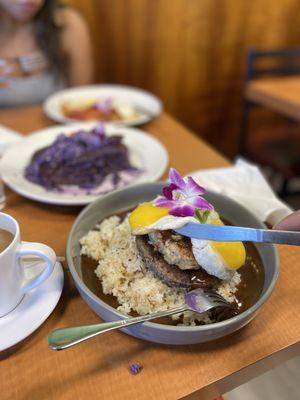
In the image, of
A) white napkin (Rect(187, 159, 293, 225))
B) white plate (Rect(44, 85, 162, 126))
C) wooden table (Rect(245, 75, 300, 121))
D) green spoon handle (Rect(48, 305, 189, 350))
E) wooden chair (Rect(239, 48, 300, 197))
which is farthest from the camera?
wooden chair (Rect(239, 48, 300, 197))

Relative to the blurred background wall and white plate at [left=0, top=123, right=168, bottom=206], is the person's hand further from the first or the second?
the blurred background wall

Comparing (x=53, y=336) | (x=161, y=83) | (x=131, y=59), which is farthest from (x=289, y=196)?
(x=53, y=336)

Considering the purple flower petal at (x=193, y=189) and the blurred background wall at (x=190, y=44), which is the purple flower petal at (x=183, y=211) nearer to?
the purple flower petal at (x=193, y=189)

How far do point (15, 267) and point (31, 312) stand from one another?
0.27 feet

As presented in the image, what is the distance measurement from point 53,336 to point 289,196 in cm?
215

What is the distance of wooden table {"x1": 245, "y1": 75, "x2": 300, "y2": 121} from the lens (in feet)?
5.48

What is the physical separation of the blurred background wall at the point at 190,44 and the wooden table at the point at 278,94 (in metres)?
0.64

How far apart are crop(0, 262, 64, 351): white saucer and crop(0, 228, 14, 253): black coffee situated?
105 mm

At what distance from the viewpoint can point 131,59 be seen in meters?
2.34

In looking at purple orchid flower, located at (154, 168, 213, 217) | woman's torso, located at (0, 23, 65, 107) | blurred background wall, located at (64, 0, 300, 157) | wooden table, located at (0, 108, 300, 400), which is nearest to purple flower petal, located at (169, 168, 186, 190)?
purple orchid flower, located at (154, 168, 213, 217)

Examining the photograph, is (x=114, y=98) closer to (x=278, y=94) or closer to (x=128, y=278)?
(x=278, y=94)

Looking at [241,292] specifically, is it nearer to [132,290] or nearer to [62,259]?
[132,290]

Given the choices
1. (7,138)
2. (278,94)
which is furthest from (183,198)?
(278,94)

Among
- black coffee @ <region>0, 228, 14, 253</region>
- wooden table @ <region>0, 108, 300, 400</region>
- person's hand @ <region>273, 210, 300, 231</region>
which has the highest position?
black coffee @ <region>0, 228, 14, 253</region>
